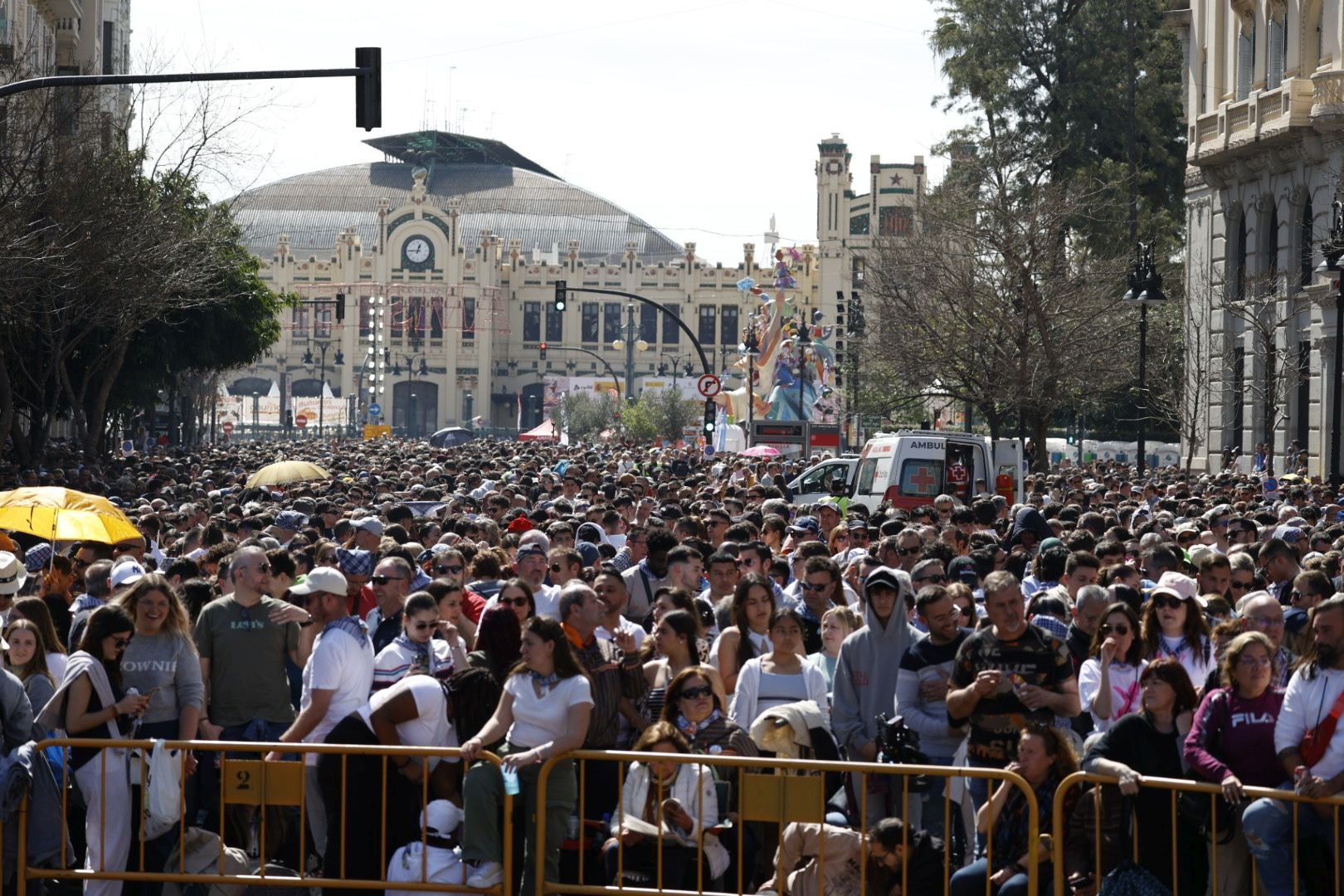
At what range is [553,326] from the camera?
131 meters

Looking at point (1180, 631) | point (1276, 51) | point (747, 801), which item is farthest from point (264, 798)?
point (1276, 51)

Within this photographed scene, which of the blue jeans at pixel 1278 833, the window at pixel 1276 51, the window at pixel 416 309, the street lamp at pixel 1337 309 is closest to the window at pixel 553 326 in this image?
the window at pixel 416 309

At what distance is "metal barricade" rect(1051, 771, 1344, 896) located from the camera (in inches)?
298

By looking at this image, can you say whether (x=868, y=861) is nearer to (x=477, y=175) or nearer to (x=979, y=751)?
(x=979, y=751)

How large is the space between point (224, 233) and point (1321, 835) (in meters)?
38.6

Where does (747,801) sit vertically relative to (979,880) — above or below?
above

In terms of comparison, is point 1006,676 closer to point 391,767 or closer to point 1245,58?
point 391,767

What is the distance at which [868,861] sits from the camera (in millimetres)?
7938

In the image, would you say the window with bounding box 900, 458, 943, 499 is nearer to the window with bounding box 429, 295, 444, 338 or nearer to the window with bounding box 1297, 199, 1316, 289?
Answer: the window with bounding box 1297, 199, 1316, 289

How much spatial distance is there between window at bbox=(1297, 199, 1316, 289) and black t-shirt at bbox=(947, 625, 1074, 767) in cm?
2852

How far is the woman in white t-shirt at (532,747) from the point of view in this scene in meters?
8.20

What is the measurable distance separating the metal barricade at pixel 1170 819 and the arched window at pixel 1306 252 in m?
29.5

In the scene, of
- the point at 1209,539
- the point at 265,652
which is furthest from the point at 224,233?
the point at 265,652

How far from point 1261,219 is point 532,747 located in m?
33.6
